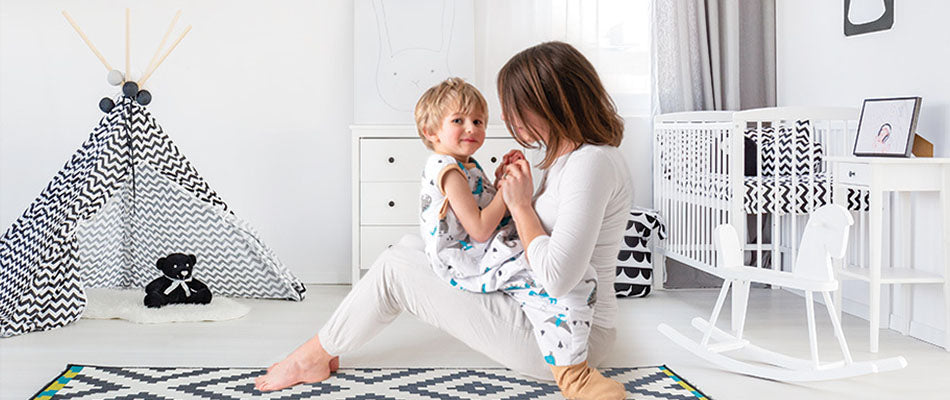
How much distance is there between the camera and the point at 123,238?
3.52 meters

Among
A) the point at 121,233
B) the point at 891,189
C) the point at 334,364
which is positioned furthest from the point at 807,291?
the point at 121,233

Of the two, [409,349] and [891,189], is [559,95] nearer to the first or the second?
[409,349]

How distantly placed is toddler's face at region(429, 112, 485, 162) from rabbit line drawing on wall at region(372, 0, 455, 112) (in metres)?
1.65

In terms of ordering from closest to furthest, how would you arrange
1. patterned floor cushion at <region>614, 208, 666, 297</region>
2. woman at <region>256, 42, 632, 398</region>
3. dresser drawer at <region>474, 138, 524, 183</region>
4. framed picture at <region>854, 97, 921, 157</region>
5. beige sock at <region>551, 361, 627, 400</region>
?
woman at <region>256, 42, 632, 398</region>
beige sock at <region>551, 361, 627, 400</region>
framed picture at <region>854, 97, 921, 157</region>
patterned floor cushion at <region>614, 208, 666, 297</region>
dresser drawer at <region>474, 138, 524, 183</region>

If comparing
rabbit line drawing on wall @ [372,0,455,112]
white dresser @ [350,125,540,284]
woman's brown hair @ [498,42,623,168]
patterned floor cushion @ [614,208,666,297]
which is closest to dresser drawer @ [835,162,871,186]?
patterned floor cushion @ [614,208,666,297]

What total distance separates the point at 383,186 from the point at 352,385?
1580mm

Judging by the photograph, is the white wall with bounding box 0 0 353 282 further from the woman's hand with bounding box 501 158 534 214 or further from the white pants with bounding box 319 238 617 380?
the woman's hand with bounding box 501 158 534 214

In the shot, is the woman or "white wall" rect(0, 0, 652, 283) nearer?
the woman

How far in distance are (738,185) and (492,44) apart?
1436mm

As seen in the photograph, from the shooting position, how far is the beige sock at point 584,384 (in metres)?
2.02

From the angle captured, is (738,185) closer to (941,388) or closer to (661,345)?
(661,345)

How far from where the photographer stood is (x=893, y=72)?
10.2 feet

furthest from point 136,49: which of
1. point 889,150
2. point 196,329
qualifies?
point 889,150

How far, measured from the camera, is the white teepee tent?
9.46 ft
